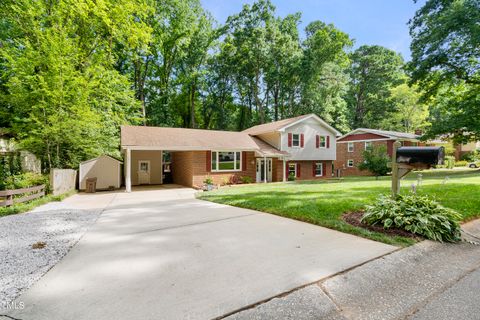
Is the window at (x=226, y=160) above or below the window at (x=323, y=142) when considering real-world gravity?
below

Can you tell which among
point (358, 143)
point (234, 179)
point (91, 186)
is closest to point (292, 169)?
point (234, 179)

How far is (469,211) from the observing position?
224 inches

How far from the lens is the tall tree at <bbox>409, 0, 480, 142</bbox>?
14.8 m

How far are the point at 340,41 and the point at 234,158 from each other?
21.1m

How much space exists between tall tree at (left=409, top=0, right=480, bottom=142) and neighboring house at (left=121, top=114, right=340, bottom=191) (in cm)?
810

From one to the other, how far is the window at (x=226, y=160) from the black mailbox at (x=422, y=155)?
39.8ft

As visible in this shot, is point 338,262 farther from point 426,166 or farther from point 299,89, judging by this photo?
point 299,89

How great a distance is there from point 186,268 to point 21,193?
9735 mm

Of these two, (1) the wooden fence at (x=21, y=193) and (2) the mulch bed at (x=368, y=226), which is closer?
(2) the mulch bed at (x=368, y=226)

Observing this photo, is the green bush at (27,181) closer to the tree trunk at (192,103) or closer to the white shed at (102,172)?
the white shed at (102,172)

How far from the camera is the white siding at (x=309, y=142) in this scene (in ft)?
62.2

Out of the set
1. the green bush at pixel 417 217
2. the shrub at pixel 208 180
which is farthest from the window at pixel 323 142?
the green bush at pixel 417 217

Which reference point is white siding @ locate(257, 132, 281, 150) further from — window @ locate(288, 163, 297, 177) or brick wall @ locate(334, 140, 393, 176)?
brick wall @ locate(334, 140, 393, 176)

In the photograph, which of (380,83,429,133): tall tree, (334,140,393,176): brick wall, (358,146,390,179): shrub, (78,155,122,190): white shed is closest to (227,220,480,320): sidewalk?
(78,155,122,190): white shed
